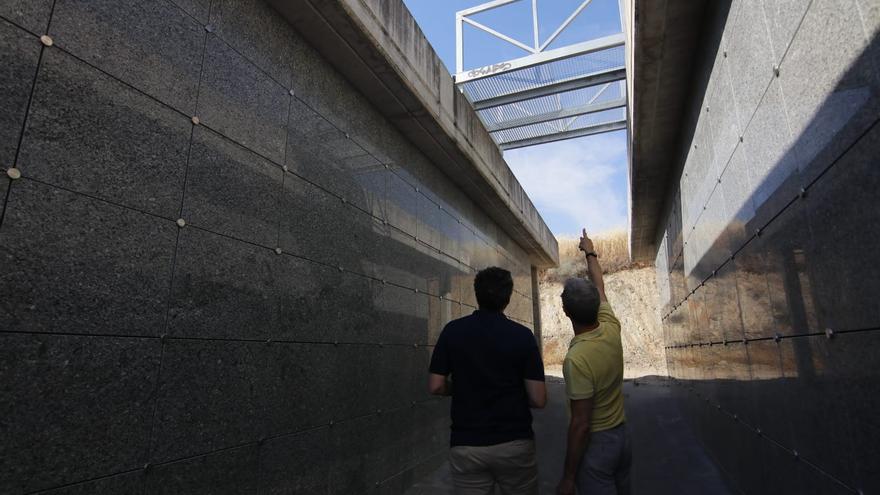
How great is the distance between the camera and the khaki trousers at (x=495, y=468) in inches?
95.1

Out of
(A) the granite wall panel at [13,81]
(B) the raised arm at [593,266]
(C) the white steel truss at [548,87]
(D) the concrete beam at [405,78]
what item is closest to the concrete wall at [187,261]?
(A) the granite wall panel at [13,81]

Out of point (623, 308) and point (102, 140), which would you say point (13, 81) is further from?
point (623, 308)

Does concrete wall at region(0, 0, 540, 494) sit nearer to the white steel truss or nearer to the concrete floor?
the concrete floor

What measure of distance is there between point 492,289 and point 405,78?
3228mm

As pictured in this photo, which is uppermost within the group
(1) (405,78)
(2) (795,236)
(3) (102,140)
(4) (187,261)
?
(1) (405,78)

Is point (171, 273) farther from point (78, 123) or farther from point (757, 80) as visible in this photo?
point (757, 80)

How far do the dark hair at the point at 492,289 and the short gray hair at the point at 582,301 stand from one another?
0.33 meters

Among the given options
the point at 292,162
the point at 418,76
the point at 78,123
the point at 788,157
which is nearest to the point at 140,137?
the point at 78,123

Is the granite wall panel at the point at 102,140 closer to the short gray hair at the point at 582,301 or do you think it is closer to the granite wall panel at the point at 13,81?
the granite wall panel at the point at 13,81

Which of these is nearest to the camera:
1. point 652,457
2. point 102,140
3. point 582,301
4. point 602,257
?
point 102,140

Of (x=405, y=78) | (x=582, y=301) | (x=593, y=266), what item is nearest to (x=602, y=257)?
(x=405, y=78)

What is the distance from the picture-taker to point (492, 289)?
Result: 2.71 m

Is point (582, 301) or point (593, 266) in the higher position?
point (593, 266)

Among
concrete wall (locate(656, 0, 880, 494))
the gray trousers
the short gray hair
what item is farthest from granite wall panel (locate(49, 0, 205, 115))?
concrete wall (locate(656, 0, 880, 494))
